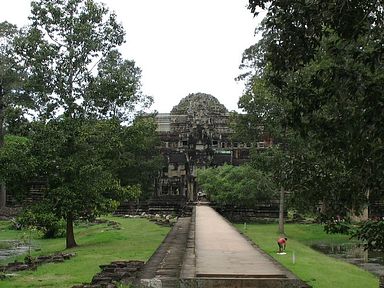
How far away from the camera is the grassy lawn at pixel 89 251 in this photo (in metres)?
14.0

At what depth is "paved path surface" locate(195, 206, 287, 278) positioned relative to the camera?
8.44 meters

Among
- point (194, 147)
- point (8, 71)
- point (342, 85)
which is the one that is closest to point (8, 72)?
point (8, 71)

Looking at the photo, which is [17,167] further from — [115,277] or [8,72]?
[8,72]

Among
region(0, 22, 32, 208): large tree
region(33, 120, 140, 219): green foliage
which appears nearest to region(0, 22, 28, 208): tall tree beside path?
region(0, 22, 32, 208): large tree

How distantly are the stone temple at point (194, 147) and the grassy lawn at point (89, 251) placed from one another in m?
15.6

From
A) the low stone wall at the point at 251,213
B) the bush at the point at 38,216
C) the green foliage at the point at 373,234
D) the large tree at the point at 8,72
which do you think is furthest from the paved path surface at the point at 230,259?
the large tree at the point at 8,72

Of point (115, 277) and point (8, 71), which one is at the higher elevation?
point (8, 71)

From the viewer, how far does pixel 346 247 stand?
2477cm

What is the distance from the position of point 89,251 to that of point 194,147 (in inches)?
1185

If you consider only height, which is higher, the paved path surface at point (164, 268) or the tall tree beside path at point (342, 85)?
the tall tree beside path at point (342, 85)

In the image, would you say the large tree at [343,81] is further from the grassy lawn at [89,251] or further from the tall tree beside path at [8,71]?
the tall tree beside path at [8,71]

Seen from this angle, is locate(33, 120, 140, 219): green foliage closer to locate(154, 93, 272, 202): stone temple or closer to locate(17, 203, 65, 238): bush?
locate(17, 203, 65, 238): bush

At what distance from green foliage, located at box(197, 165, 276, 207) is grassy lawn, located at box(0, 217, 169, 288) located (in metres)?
5.64

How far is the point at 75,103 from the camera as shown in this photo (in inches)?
858
